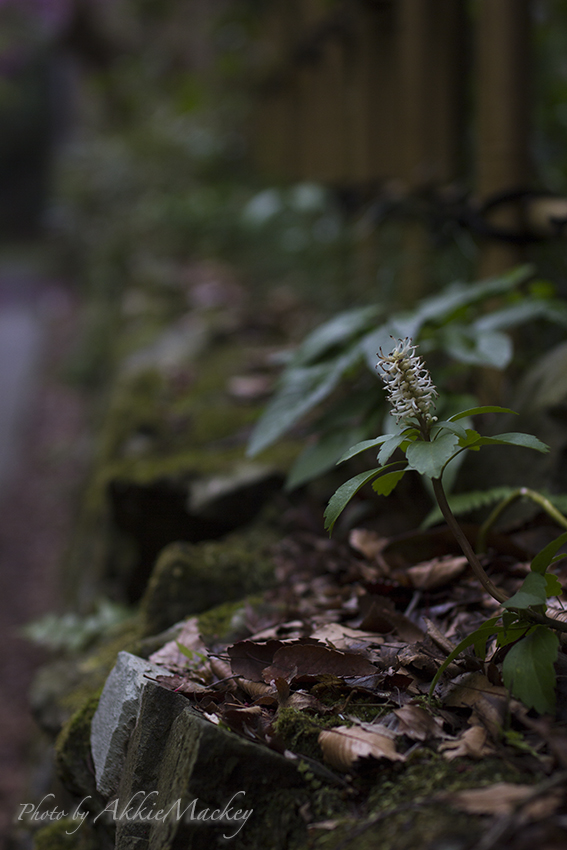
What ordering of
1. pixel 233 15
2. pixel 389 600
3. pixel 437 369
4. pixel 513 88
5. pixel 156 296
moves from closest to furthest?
pixel 389 600, pixel 437 369, pixel 513 88, pixel 156 296, pixel 233 15

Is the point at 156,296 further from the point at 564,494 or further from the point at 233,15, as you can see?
the point at 233,15

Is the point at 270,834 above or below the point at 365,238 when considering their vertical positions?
below

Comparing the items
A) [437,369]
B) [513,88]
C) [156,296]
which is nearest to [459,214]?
[513,88]

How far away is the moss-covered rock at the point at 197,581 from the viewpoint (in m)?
1.51

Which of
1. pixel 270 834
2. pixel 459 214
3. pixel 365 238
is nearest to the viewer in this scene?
pixel 270 834

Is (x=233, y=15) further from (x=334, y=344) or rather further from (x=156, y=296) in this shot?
(x=334, y=344)

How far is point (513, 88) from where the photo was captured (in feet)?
7.09

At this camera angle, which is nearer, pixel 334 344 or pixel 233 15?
pixel 334 344

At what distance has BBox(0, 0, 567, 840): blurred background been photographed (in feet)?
7.30

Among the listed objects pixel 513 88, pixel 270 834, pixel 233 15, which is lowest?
pixel 270 834

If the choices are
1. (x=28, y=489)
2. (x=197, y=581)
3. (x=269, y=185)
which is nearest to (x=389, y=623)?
(x=197, y=581)

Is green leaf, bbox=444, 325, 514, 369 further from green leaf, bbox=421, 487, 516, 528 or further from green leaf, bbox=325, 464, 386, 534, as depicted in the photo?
green leaf, bbox=325, 464, 386, 534

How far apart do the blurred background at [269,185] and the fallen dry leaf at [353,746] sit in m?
0.96

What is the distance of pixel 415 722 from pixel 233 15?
7.15 m
